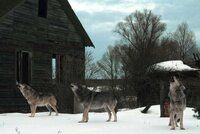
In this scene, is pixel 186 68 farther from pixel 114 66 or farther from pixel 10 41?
pixel 114 66

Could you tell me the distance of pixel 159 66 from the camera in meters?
19.9

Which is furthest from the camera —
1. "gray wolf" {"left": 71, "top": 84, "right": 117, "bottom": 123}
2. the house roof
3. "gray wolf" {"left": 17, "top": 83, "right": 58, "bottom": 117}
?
the house roof

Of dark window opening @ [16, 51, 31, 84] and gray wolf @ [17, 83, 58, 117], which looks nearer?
gray wolf @ [17, 83, 58, 117]

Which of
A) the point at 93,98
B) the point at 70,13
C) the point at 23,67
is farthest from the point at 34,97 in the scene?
the point at 70,13

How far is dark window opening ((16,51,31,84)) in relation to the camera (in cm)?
2638

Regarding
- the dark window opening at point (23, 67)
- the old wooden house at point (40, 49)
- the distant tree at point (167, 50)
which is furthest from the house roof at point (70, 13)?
the distant tree at point (167, 50)

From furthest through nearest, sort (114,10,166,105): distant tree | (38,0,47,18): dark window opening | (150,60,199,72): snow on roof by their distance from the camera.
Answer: (114,10,166,105): distant tree < (38,0,47,18): dark window opening < (150,60,199,72): snow on roof

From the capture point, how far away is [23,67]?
27641mm

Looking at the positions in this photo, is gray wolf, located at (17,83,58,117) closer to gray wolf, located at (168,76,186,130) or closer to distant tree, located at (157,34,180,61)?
gray wolf, located at (168,76,186,130)

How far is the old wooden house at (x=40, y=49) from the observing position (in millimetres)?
25266

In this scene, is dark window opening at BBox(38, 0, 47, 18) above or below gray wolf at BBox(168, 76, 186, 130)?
above

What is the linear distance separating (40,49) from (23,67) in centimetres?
138

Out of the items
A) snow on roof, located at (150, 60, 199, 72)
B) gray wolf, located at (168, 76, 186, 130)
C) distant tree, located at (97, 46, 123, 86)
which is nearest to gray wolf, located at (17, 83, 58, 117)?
snow on roof, located at (150, 60, 199, 72)

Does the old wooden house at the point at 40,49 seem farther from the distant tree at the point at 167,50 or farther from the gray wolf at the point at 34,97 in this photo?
the distant tree at the point at 167,50
